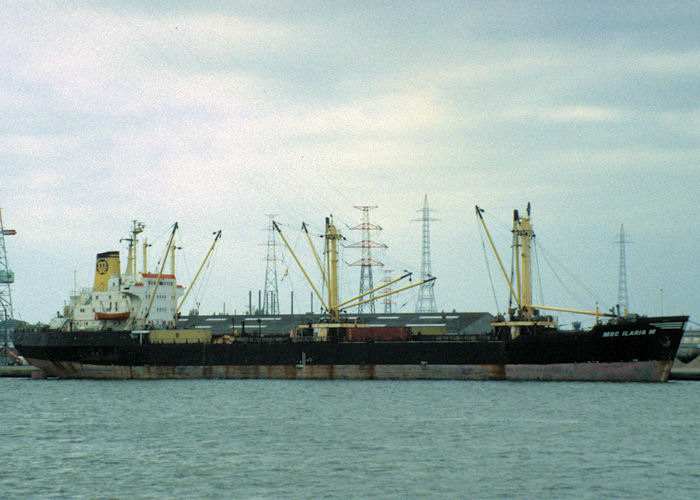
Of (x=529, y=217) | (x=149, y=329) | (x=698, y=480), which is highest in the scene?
(x=529, y=217)

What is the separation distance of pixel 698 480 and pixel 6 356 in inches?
4009

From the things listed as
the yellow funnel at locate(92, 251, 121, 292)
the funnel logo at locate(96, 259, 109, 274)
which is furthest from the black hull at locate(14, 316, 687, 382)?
the funnel logo at locate(96, 259, 109, 274)

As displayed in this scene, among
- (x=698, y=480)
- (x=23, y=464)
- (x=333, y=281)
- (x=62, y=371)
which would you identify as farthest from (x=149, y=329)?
(x=698, y=480)

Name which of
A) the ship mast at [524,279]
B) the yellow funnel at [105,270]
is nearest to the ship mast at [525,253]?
the ship mast at [524,279]

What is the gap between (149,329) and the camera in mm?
83375

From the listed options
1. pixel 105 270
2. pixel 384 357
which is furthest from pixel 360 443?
pixel 105 270

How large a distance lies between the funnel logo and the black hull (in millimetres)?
8158

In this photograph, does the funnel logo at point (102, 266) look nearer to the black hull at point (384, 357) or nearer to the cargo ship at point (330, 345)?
the cargo ship at point (330, 345)

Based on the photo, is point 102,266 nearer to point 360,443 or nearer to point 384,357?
point 384,357

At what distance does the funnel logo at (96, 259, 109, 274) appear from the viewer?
285ft

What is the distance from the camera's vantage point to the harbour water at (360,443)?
1234 inches

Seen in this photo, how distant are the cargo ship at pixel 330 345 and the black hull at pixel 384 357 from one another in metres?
0.09

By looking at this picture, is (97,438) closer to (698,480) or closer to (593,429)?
(593,429)

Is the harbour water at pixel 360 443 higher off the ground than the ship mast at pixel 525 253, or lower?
lower
